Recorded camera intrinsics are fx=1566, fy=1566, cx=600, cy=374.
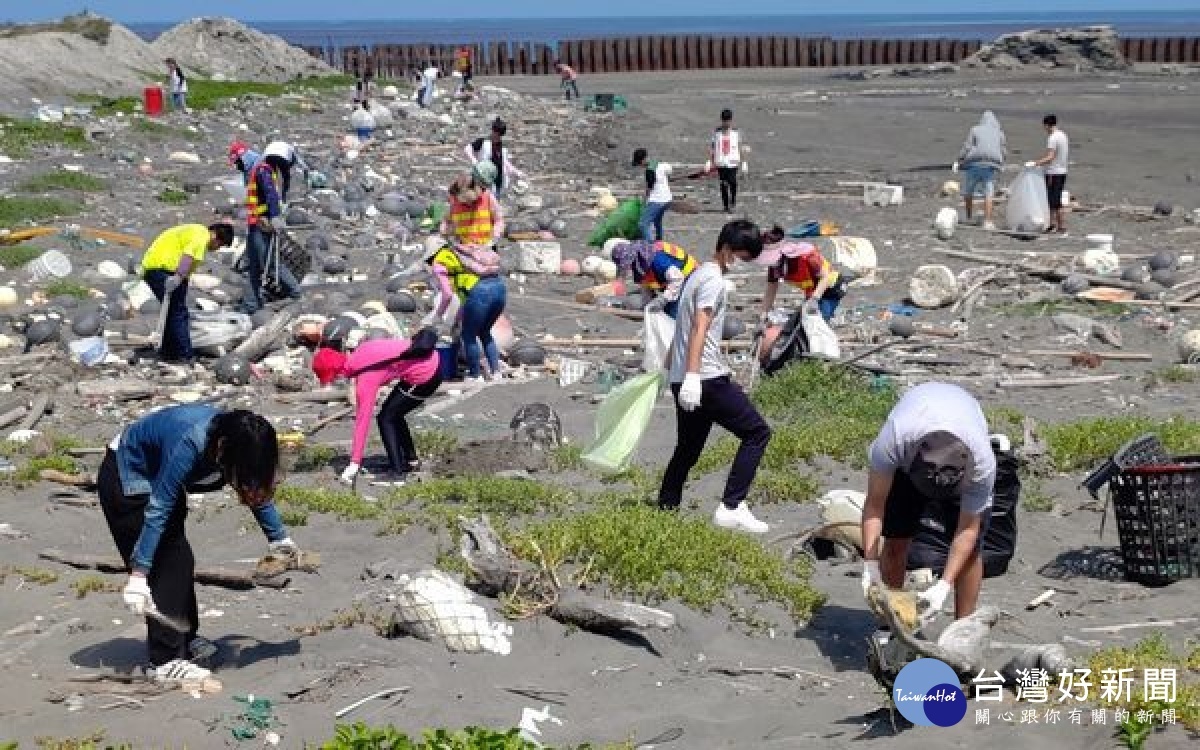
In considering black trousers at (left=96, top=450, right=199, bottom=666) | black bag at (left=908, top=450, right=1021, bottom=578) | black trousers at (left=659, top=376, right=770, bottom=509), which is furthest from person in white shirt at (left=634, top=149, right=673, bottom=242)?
black trousers at (left=96, top=450, right=199, bottom=666)

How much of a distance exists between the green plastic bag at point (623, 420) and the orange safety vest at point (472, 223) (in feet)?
10.6

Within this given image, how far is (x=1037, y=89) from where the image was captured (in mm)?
50500

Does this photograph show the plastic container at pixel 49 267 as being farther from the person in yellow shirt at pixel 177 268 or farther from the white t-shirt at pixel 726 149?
the white t-shirt at pixel 726 149

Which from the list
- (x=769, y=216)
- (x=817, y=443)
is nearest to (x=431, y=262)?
(x=817, y=443)

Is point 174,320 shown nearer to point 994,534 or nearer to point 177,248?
point 177,248

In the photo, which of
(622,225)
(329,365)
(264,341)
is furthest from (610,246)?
(329,365)

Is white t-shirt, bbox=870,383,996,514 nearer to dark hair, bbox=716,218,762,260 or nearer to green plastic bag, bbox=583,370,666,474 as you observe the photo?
dark hair, bbox=716,218,762,260

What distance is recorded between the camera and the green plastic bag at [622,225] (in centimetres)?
2009

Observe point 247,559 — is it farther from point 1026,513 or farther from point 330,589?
point 1026,513

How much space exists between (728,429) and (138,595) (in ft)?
11.9

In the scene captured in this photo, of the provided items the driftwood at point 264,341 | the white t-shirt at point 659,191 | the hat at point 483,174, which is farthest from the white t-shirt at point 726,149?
the driftwood at point 264,341

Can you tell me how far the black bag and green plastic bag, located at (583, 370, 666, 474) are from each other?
2113mm

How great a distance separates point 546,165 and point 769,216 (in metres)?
8.38

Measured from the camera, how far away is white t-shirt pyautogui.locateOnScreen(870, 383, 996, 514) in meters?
6.61
